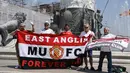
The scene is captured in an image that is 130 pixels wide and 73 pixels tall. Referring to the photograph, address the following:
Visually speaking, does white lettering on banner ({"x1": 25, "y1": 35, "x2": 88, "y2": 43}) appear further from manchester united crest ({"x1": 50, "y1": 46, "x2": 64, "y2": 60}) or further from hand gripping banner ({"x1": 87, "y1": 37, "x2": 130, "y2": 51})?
hand gripping banner ({"x1": 87, "y1": 37, "x2": 130, "y2": 51})

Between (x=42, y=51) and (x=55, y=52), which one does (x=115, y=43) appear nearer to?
(x=55, y=52)

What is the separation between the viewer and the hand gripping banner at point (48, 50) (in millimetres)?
11375

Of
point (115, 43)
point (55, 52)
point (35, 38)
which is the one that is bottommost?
point (55, 52)

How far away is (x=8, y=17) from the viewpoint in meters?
41.8

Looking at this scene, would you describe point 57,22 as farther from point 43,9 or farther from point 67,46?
point 43,9

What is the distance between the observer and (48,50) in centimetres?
1152

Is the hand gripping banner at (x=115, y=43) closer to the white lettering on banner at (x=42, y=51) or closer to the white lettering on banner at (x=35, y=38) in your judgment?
the white lettering on banner at (x=42, y=51)

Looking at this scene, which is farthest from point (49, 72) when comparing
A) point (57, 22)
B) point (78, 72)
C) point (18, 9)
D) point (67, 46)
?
point (18, 9)

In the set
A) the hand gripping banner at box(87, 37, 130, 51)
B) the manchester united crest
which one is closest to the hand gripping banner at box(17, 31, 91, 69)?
the manchester united crest

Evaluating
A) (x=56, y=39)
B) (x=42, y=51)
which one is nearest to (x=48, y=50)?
(x=42, y=51)

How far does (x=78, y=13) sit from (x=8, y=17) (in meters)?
22.2

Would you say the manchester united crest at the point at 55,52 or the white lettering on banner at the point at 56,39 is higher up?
the white lettering on banner at the point at 56,39

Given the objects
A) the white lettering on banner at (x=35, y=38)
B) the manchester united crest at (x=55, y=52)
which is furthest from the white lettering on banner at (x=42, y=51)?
the white lettering on banner at (x=35, y=38)

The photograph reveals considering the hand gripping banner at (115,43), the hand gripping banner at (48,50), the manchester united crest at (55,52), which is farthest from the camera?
the manchester united crest at (55,52)
